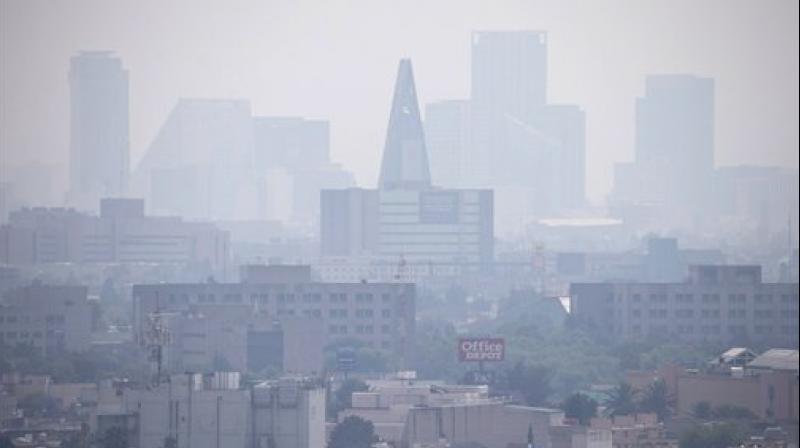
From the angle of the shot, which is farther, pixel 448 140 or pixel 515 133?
pixel 515 133

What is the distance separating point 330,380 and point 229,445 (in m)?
8.37

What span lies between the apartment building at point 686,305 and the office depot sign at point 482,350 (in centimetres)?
1164

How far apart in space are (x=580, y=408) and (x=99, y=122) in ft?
248

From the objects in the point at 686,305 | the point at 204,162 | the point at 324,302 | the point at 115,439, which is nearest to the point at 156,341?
the point at 115,439

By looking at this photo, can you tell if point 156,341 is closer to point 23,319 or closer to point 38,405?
point 38,405

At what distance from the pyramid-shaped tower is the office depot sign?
47377 millimetres

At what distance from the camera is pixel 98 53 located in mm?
A: 104000

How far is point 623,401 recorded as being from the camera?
3161 cm

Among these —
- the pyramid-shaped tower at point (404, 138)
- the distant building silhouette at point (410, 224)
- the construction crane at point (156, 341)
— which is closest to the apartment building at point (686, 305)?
the construction crane at point (156, 341)

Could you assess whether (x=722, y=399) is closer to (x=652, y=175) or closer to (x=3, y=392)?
(x=3, y=392)

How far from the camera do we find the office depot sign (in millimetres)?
35750

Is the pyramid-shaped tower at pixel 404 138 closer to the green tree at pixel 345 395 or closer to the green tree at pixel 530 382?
the green tree at pixel 530 382

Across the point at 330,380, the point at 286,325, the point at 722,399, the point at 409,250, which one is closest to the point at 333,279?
the point at 409,250

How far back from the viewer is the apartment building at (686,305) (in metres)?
48.1
